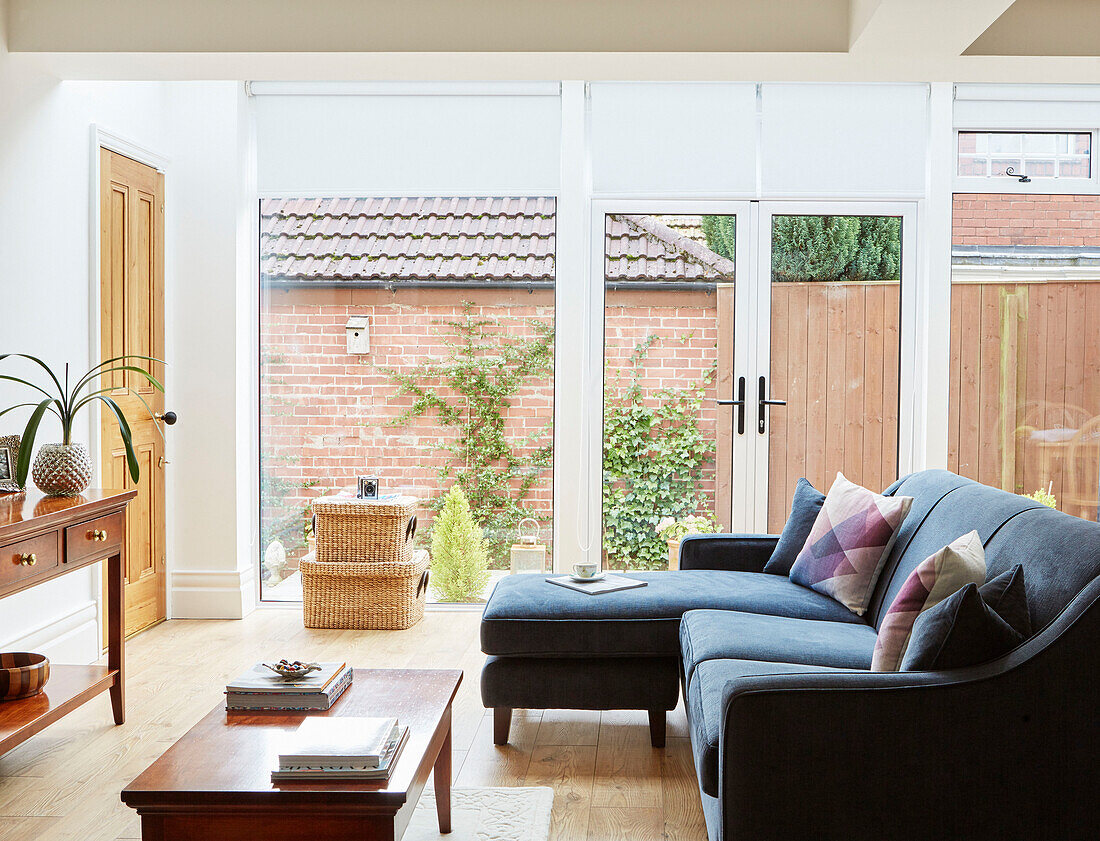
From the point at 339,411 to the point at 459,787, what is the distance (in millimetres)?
2688

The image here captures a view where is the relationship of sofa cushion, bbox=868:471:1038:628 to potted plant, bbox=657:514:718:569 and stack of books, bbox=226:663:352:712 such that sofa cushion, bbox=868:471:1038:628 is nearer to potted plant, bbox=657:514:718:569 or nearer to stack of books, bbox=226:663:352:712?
stack of books, bbox=226:663:352:712

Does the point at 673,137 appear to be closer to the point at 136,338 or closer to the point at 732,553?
the point at 732,553

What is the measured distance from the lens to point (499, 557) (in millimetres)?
5133

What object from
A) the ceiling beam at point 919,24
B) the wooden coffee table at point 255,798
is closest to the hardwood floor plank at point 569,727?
the wooden coffee table at point 255,798

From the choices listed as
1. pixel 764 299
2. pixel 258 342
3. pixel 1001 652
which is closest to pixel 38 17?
pixel 258 342

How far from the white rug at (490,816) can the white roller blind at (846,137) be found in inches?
130

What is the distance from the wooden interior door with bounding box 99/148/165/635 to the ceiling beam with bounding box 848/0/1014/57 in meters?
3.10

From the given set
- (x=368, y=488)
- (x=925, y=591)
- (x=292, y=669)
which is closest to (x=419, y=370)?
(x=368, y=488)

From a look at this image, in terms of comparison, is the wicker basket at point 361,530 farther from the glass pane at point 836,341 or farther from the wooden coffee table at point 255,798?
the wooden coffee table at point 255,798

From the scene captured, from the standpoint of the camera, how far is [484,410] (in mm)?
5098

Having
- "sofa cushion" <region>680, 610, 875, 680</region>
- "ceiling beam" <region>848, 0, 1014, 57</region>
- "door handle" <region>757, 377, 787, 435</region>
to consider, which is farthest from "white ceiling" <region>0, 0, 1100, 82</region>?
"sofa cushion" <region>680, 610, 875, 680</region>

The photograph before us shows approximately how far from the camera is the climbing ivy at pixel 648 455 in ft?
16.5

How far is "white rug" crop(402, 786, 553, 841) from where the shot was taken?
8.28 feet

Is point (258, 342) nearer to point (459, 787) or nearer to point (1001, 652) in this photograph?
point (459, 787)
